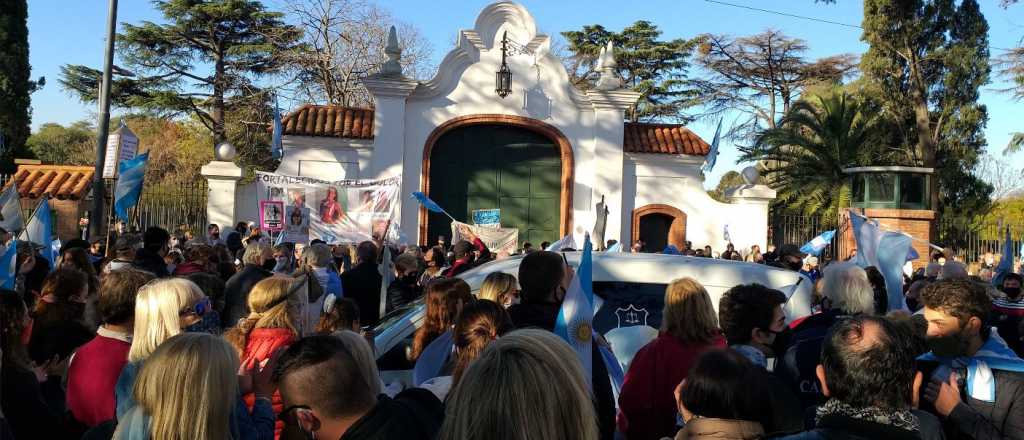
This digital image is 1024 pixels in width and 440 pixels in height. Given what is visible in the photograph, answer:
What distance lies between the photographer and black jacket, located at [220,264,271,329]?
697 cm

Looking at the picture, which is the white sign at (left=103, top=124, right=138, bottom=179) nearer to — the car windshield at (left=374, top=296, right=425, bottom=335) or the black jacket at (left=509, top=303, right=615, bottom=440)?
the car windshield at (left=374, top=296, right=425, bottom=335)

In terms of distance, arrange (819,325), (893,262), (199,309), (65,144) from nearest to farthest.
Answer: (199,309), (819,325), (893,262), (65,144)

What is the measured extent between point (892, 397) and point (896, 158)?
3229 cm

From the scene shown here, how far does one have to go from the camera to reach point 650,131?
20.4 m

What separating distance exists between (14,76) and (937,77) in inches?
1203

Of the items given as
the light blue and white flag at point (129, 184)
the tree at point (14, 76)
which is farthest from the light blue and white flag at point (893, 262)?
the tree at point (14, 76)

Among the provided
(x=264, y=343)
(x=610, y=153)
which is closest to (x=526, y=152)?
(x=610, y=153)

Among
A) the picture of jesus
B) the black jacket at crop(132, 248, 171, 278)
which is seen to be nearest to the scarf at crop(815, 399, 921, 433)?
the black jacket at crop(132, 248, 171, 278)

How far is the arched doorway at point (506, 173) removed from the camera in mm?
19562

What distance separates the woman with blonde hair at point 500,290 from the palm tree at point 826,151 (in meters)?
25.8

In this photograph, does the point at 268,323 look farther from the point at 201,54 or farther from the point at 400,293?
the point at 201,54

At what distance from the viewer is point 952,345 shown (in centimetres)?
360

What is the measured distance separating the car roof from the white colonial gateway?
12.7m

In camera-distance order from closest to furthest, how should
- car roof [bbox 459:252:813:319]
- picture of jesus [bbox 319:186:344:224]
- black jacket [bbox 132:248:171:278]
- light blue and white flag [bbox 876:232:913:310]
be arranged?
1. car roof [bbox 459:252:813:319]
2. light blue and white flag [bbox 876:232:913:310]
3. black jacket [bbox 132:248:171:278]
4. picture of jesus [bbox 319:186:344:224]
